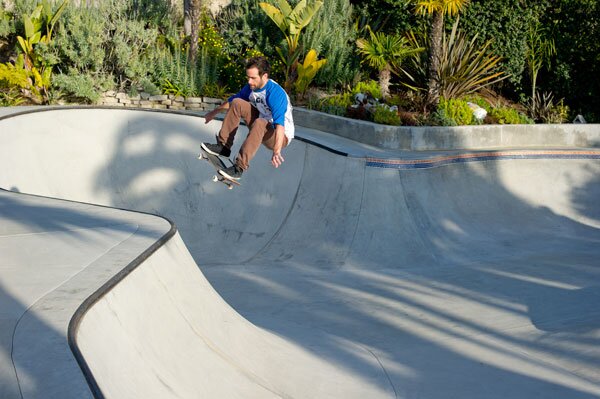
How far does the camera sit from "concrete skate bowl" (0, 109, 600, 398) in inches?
214

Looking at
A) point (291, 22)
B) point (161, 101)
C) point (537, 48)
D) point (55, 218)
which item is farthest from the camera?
point (537, 48)

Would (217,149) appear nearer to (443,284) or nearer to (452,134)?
(443,284)

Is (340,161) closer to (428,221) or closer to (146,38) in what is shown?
(428,221)

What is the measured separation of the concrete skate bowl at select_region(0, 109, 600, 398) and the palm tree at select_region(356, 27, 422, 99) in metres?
2.97

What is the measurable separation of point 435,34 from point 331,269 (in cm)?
684

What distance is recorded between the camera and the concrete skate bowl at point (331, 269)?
5426mm

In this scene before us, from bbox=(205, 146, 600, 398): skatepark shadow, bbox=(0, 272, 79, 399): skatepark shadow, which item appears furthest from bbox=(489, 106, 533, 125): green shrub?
bbox=(0, 272, 79, 399): skatepark shadow

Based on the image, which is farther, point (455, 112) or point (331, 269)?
point (455, 112)

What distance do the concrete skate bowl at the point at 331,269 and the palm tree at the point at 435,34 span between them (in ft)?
9.21

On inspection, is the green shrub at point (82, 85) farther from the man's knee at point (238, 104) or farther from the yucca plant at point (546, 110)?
the yucca plant at point (546, 110)

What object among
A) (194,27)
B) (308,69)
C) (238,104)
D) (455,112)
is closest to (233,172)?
(238,104)

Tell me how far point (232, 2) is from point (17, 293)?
14.3 m

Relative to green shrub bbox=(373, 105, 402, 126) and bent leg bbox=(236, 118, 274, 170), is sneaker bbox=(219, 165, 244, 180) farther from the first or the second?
green shrub bbox=(373, 105, 402, 126)

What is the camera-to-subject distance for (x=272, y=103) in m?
7.55
